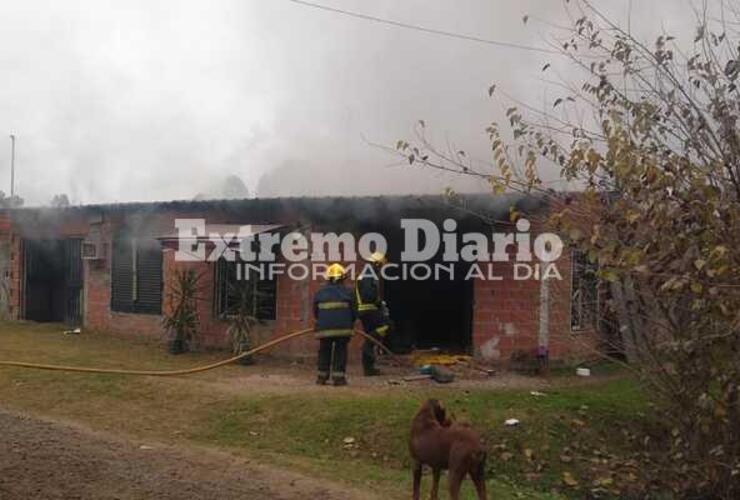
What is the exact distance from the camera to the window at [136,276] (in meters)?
12.9

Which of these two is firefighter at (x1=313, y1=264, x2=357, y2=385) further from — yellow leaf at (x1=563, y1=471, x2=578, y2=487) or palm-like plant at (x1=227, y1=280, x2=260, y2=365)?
yellow leaf at (x1=563, y1=471, x2=578, y2=487)

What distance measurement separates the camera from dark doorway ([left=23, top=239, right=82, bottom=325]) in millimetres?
15242

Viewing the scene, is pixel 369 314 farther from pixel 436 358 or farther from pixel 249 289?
pixel 249 289

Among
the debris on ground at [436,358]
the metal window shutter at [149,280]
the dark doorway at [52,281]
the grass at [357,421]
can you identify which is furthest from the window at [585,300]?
the dark doorway at [52,281]

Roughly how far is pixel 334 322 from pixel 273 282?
2750mm

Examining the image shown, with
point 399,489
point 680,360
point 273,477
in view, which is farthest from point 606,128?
point 273,477

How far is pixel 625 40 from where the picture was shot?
16.5 ft

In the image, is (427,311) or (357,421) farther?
(427,311)

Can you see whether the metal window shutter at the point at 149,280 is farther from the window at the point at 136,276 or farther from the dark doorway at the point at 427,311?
the dark doorway at the point at 427,311

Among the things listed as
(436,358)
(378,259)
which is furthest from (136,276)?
(436,358)

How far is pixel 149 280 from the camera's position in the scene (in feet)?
42.8

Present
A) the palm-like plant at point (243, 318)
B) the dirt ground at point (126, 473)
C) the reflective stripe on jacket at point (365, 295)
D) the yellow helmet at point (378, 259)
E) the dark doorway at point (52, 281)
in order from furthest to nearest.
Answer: the dark doorway at point (52, 281) → the palm-like plant at point (243, 318) → the yellow helmet at point (378, 259) → the reflective stripe on jacket at point (365, 295) → the dirt ground at point (126, 473)

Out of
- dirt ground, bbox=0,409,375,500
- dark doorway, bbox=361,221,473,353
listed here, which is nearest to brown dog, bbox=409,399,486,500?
dirt ground, bbox=0,409,375,500

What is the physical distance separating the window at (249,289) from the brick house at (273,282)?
3 centimetres
